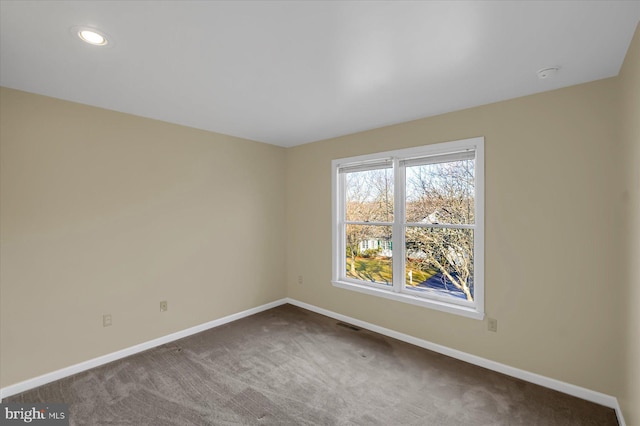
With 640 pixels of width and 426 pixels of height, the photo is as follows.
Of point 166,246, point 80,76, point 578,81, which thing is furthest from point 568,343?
point 80,76

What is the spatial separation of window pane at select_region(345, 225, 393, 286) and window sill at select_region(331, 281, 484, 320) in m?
0.16

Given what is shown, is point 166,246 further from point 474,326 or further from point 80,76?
point 474,326

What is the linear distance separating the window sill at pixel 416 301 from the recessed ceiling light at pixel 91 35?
11.1 ft

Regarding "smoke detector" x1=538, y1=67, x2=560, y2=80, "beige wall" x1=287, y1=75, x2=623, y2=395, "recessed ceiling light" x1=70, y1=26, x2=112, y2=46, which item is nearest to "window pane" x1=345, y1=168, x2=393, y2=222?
"beige wall" x1=287, y1=75, x2=623, y2=395

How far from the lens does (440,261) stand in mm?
3236

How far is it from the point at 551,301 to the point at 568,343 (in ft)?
1.12

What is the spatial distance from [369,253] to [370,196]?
0.76m

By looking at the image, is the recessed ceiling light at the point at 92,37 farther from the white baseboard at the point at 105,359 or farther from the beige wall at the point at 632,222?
the beige wall at the point at 632,222

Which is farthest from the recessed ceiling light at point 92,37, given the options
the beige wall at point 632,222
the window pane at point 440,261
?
the window pane at point 440,261

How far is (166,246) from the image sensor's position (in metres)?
3.37

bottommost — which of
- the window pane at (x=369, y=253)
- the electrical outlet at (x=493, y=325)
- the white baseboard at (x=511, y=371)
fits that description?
the white baseboard at (x=511, y=371)

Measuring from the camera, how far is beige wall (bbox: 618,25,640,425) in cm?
171

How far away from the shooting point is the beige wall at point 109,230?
2.46 meters

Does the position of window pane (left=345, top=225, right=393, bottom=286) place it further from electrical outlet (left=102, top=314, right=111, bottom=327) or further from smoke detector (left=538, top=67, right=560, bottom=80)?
electrical outlet (left=102, top=314, right=111, bottom=327)
